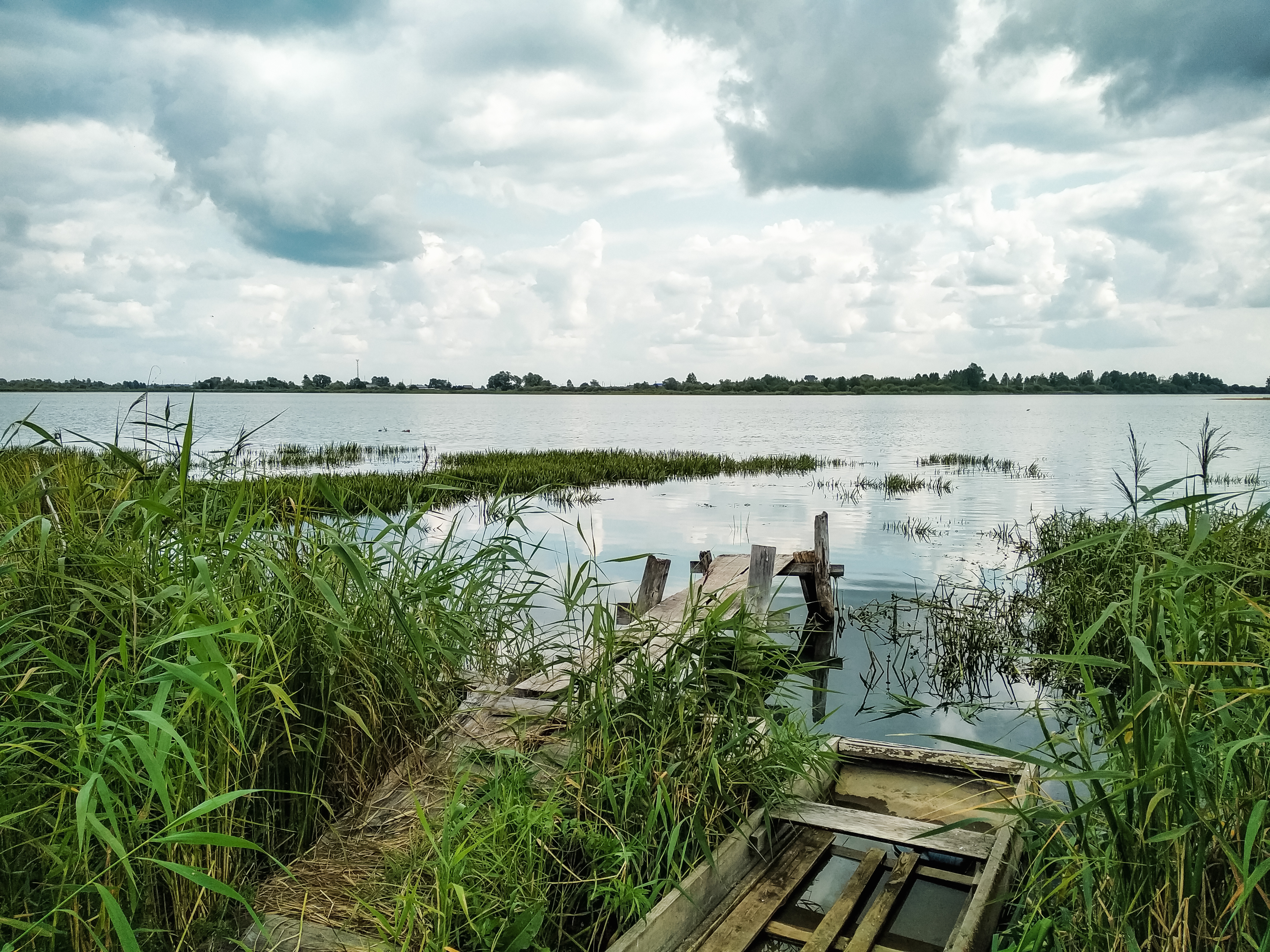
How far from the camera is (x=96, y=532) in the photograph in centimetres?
434

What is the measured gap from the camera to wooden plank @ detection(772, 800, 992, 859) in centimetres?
414

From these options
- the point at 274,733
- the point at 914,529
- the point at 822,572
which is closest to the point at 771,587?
the point at 822,572

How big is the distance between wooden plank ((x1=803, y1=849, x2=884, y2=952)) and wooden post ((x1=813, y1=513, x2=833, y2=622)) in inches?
286

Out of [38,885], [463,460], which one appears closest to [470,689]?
[38,885]

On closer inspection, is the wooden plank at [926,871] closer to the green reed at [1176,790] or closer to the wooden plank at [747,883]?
the wooden plank at [747,883]

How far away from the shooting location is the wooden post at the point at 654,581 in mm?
9281

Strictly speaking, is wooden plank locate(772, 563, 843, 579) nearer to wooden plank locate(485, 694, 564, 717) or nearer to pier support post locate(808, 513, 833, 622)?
pier support post locate(808, 513, 833, 622)

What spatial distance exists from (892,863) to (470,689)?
2.84m

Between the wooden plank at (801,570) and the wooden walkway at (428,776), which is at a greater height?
the wooden walkway at (428,776)

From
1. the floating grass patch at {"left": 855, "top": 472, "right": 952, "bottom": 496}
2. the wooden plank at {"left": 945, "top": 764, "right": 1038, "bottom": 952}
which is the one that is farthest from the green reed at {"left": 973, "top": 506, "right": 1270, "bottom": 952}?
Answer: the floating grass patch at {"left": 855, "top": 472, "right": 952, "bottom": 496}

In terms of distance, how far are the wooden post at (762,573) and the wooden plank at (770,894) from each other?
453cm

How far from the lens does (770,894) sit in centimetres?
393

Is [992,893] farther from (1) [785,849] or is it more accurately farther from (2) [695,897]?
(2) [695,897]

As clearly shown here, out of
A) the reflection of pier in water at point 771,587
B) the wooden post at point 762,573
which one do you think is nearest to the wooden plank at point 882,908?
the reflection of pier in water at point 771,587
